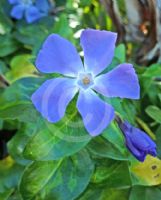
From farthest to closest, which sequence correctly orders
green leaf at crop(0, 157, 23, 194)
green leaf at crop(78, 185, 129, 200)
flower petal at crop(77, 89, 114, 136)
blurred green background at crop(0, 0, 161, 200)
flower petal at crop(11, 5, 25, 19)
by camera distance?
1. flower petal at crop(11, 5, 25, 19)
2. green leaf at crop(0, 157, 23, 194)
3. green leaf at crop(78, 185, 129, 200)
4. blurred green background at crop(0, 0, 161, 200)
5. flower petal at crop(77, 89, 114, 136)

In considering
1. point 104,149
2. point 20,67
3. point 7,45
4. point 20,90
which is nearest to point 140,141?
point 104,149

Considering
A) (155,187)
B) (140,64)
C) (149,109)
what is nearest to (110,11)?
(140,64)

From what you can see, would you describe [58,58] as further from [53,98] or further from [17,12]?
[17,12]

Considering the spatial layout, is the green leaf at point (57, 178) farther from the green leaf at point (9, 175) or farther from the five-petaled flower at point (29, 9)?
the five-petaled flower at point (29, 9)

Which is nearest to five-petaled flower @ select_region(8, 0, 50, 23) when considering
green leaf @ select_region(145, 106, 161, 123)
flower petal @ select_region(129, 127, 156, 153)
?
green leaf @ select_region(145, 106, 161, 123)

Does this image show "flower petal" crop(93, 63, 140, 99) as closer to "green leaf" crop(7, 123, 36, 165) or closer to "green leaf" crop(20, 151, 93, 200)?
"green leaf" crop(20, 151, 93, 200)

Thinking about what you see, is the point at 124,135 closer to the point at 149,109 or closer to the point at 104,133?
the point at 104,133
